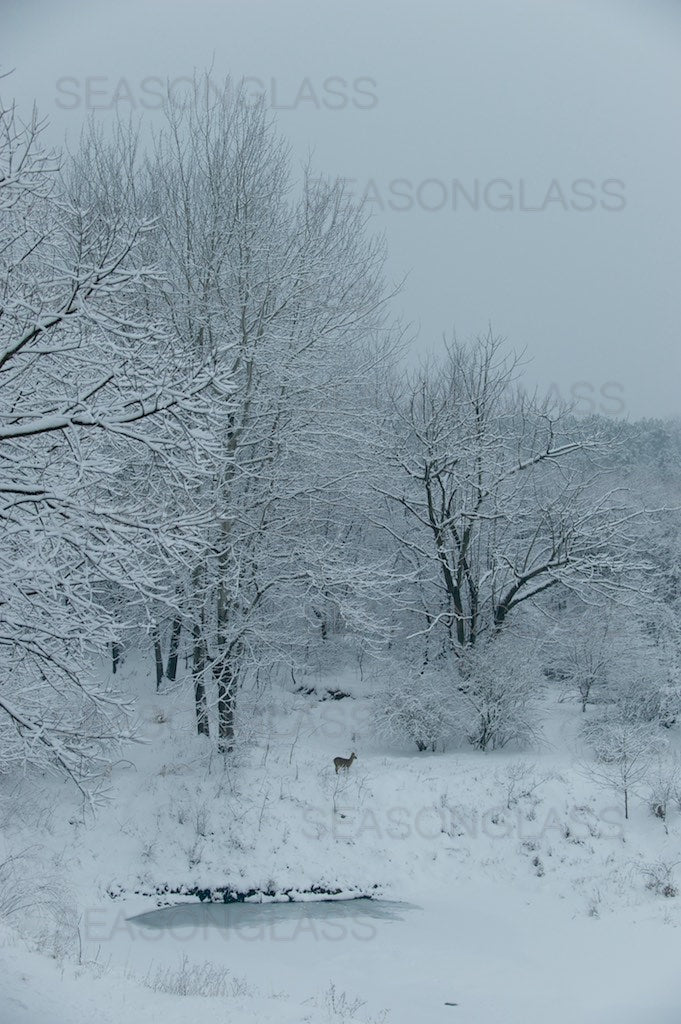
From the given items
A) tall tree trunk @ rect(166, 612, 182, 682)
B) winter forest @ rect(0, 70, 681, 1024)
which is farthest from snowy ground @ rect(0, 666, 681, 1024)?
tall tree trunk @ rect(166, 612, 182, 682)

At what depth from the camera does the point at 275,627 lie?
16969mm

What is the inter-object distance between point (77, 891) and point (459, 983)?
5251 millimetres

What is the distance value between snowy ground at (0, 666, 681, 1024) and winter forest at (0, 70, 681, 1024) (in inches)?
2.1

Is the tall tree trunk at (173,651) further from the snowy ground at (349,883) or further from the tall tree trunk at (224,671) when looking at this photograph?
the tall tree trunk at (224,671)

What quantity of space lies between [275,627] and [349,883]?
21.8 ft

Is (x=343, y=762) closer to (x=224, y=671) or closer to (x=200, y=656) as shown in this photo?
(x=224, y=671)

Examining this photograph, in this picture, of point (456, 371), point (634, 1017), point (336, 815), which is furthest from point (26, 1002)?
point (456, 371)

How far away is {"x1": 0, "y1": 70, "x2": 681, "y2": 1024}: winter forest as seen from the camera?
5.92m

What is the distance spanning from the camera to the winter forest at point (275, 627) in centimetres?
592

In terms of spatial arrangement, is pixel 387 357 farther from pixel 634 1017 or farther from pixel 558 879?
pixel 634 1017

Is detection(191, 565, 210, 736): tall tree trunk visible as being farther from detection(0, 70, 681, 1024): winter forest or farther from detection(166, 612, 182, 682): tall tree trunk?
detection(166, 612, 182, 682): tall tree trunk

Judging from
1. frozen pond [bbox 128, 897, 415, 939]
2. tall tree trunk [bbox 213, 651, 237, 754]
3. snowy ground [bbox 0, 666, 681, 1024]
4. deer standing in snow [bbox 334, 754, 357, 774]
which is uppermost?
tall tree trunk [bbox 213, 651, 237, 754]

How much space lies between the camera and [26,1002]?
5676 mm

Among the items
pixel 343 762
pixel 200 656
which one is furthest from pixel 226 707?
pixel 343 762
